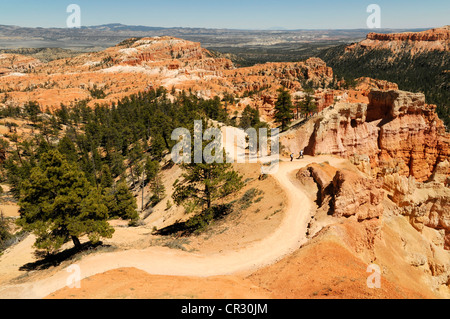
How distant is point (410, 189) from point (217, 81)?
579 ft

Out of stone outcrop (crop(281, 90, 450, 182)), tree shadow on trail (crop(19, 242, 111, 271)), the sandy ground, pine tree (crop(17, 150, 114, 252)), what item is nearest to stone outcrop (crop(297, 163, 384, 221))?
the sandy ground

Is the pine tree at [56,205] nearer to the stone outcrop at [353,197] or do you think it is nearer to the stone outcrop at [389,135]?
the stone outcrop at [353,197]

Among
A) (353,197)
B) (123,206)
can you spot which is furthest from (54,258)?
(353,197)

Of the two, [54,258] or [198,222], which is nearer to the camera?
[54,258]

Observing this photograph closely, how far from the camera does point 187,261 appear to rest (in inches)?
891

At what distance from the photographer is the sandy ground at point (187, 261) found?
2066cm

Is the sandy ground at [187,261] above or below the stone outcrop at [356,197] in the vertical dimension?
below

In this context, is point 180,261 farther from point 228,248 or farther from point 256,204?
point 256,204

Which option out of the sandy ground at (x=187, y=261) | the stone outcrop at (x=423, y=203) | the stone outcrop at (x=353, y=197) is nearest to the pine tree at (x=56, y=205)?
the sandy ground at (x=187, y=261)

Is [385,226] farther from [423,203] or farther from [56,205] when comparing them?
[56,205]

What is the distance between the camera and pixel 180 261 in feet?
74.2

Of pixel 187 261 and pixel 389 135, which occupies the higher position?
pixel 389 135

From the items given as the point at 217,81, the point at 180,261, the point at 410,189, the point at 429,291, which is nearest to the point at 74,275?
the point at 180,261

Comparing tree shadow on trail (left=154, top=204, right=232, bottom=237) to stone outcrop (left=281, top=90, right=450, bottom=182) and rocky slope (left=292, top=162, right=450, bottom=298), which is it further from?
stone outcrop (left=281, top=90, right=450, bottom=182)
